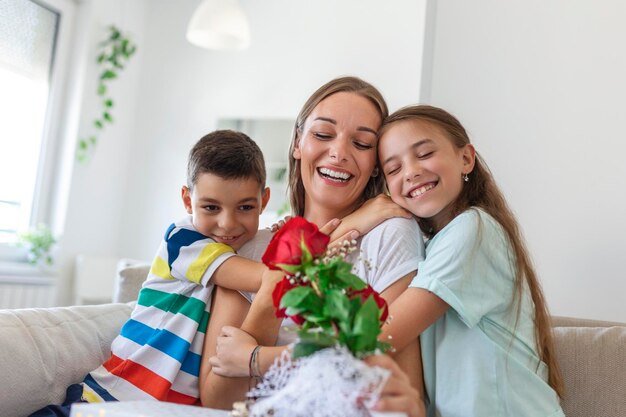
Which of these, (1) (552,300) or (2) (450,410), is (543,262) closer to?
(1) (552,300)

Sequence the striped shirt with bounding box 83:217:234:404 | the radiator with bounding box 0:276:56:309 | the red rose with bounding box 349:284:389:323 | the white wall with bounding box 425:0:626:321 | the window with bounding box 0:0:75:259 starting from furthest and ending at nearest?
1. the window with bounding box 0:0:75:259
2. the radiator with bounding box 0:276:56:309
3. the white wall with bounding box 425:0:626:321
4. the striped shirt with bounding box 83:217:234:404
5. the red rose with bounding box 349:284:389:323

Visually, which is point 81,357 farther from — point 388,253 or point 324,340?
point 324,340

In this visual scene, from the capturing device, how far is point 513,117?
235 centimetres

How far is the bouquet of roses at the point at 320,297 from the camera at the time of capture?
28.2 inches

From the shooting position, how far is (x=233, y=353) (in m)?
1.19

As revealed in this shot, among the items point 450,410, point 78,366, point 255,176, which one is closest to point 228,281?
point 255,176

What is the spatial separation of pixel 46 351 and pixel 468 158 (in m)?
1.02

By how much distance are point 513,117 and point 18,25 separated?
126 inches

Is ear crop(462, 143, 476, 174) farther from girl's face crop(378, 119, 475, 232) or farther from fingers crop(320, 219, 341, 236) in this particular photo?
fingers crop(320, 219, 341, 236)

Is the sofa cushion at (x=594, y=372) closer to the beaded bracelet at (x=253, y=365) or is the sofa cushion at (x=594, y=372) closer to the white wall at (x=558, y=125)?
the white wall at (x=558, y=125)

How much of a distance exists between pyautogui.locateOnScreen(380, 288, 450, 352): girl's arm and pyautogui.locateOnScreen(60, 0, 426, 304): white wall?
322 centimetres

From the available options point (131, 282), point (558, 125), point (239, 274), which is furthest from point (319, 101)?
point (558, 125)

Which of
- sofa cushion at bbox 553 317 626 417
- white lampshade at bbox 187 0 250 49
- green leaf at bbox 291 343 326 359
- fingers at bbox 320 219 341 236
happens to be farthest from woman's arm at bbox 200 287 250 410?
white lampshade at bbox 187 0 250 49

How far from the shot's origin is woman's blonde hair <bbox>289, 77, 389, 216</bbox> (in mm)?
1480
